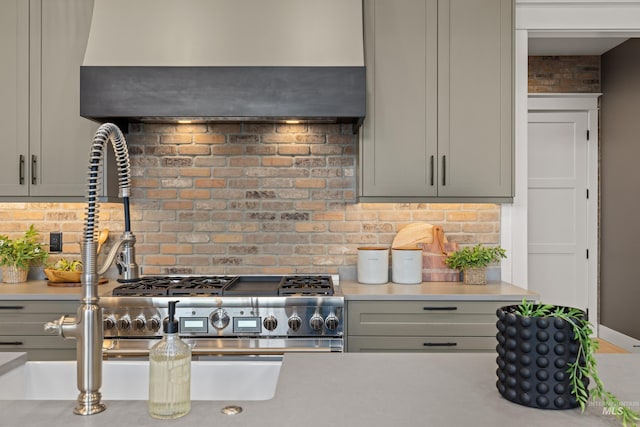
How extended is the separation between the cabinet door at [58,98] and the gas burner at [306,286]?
51.8 inches

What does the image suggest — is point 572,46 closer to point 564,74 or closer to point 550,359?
point 564,74

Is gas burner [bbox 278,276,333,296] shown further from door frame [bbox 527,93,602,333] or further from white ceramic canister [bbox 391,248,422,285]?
door frame [bbox 527,93,602,333]

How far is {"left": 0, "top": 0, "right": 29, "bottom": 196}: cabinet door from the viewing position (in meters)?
3.07

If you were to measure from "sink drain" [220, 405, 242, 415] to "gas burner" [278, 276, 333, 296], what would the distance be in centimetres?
161

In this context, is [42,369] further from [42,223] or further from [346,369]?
[42,223]

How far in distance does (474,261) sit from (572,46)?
293cm

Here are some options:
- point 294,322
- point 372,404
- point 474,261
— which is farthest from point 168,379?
point 474,261

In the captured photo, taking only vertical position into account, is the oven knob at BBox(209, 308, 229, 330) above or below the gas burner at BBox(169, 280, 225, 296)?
below

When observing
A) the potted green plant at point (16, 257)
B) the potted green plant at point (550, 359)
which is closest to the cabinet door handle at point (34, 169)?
the potted green plant at point (16, 257)

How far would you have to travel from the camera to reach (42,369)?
148cm

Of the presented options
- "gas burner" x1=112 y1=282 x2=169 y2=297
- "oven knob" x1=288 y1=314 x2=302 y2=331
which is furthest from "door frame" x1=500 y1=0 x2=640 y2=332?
"gas burner" x1=112 y1=282 x2=169 y2=297

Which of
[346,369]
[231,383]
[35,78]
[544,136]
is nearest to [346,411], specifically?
[346,369]

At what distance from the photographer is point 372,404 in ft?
3.86

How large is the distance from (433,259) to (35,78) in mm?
2563
